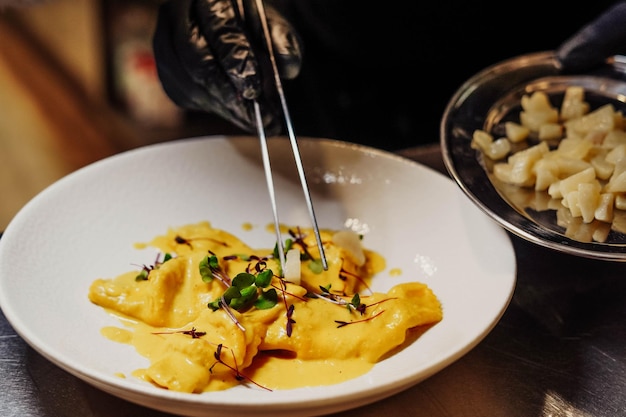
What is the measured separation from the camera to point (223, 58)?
1604mm

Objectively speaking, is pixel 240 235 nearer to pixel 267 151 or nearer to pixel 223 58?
pixel 267 151

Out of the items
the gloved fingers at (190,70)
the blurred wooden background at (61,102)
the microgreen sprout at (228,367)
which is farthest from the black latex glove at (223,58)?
the blurred wooden background at (61,102)

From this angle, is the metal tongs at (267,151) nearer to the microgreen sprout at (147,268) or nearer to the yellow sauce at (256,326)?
the yellow sauce at (256,326)

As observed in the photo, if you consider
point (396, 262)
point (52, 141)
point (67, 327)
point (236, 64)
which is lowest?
point (52, 141)

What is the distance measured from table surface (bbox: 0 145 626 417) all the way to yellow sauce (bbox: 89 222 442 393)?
0.10 metres

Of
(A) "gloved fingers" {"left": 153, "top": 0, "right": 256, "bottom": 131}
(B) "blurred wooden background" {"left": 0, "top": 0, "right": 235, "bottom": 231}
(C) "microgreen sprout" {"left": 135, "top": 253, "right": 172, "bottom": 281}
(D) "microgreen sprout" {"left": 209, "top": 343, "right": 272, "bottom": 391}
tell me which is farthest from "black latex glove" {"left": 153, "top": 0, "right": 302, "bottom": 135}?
(B) "blurred wooden background" {"left": 0, "top": 0, "right": 235, "bottom": 231}

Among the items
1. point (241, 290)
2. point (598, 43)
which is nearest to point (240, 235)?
point (241, 290)

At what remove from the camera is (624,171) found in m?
1.44

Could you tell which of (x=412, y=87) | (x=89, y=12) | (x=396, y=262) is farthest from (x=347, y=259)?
(x=89, y=12)

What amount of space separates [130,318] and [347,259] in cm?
42

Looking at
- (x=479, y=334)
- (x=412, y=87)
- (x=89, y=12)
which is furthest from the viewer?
(x=89, y=12)

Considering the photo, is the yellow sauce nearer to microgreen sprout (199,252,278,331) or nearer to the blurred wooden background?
microgreen sprout (199,252,278,331)

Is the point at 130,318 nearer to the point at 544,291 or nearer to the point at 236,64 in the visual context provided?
the point at 236,64

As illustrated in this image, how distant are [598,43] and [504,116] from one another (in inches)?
12.2
